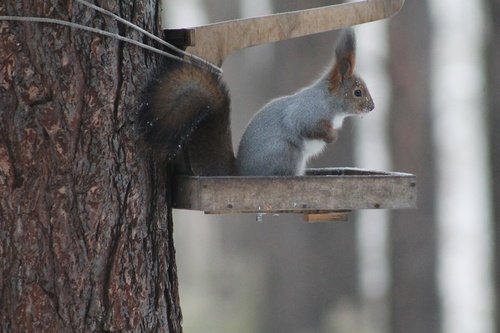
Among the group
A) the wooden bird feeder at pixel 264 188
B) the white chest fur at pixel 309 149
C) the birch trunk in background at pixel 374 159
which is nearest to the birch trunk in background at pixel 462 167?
the birch trunk in background at pixel 374 159

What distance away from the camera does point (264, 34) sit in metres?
2.81

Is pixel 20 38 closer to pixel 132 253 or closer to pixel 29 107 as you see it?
pixel 29 107

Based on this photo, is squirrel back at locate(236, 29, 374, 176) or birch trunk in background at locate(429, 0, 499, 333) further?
birch trunk in background at locate(429, 0, 499, 333)

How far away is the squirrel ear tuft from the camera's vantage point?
114 inches

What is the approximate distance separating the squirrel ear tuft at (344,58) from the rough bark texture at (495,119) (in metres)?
4.81

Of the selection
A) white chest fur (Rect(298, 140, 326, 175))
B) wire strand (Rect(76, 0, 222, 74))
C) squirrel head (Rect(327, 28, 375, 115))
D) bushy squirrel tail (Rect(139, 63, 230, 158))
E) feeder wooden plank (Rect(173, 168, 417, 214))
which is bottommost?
feeder wooden plank (Rect(173, 168, 417, 214))

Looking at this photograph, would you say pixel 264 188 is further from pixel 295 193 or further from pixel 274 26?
pixel 274 26

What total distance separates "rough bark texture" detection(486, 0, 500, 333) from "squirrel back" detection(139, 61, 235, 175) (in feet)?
16.9

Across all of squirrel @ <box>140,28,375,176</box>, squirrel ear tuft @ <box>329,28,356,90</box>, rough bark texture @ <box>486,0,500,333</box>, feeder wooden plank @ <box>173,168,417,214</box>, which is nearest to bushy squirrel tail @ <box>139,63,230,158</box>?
squirrel @ <box>140,28,375,176</box>

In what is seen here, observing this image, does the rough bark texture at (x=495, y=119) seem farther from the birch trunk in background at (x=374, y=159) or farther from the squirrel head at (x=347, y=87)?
the squirrel head at (x=347, y=87)

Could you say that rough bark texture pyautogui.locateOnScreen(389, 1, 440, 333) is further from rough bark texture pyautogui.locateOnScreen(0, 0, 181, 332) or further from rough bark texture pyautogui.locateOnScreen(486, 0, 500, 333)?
rough bark texture pyautogui.locateOnScreen(0, 0, 181, 332)

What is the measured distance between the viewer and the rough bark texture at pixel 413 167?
8.08 m

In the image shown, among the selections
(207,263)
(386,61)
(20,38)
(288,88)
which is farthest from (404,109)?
(20,38)

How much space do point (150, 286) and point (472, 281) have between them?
6892 mm
